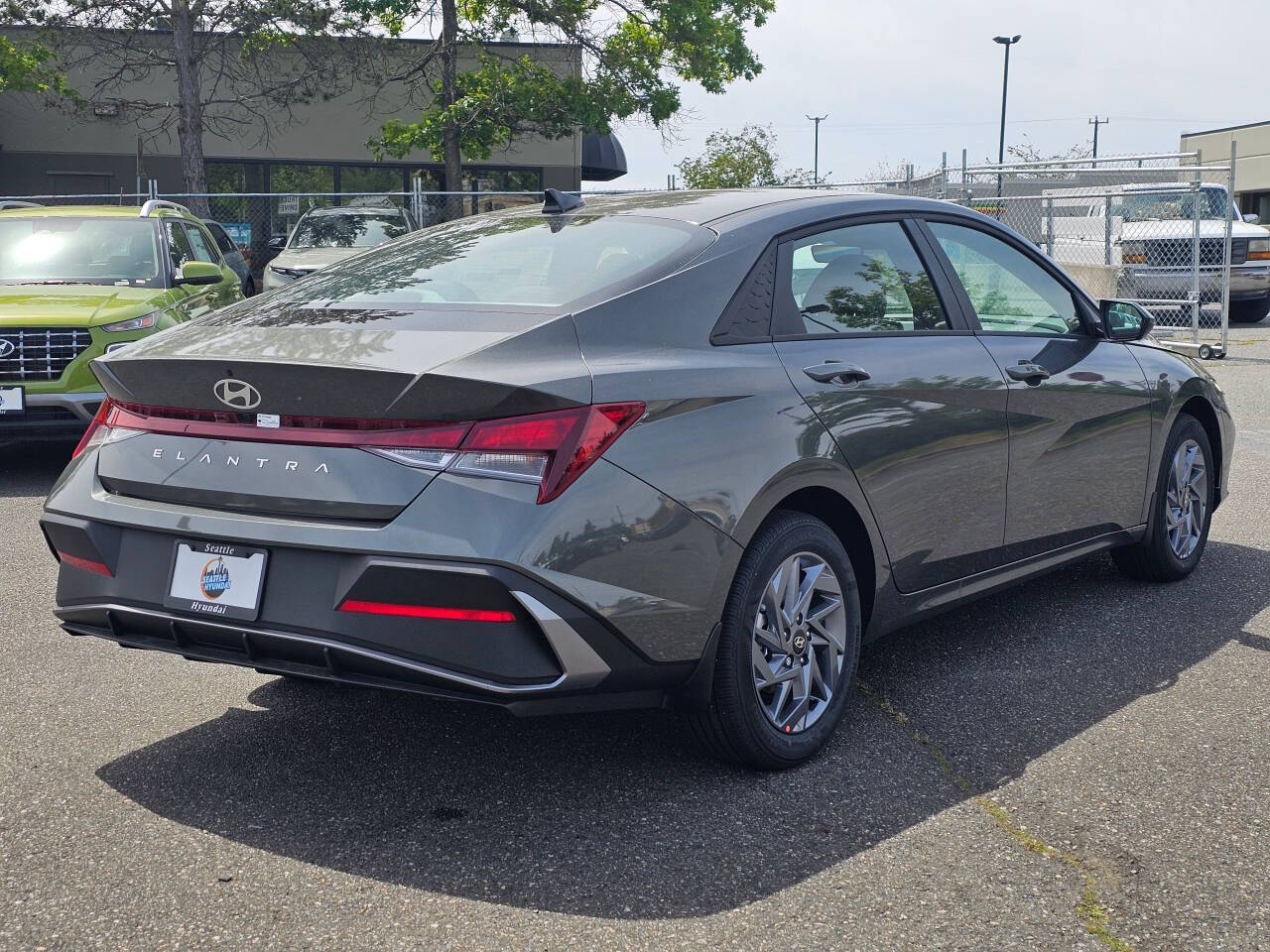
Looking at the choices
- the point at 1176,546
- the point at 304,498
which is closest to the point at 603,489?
the point at 304,498

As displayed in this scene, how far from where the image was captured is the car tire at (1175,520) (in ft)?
18.5

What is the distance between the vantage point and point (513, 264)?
13.0 feet

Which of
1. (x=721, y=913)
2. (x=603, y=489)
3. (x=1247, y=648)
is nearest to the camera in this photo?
(x=721, y=913)

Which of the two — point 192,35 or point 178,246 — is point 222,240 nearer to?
point 178,246

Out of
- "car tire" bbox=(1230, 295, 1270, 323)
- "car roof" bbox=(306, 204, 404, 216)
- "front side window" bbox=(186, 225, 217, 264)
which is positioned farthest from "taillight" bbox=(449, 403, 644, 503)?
"car tire" bbox=(1230, 295, 1270, 323)

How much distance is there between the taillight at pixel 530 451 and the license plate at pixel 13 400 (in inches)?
243

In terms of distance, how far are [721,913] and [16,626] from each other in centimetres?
340

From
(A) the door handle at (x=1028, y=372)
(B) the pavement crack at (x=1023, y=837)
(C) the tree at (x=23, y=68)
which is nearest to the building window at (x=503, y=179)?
(C) the tree at (x=23, y=68)

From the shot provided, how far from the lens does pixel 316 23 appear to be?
76.3 feet

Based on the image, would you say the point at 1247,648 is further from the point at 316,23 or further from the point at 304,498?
the point at 316,23

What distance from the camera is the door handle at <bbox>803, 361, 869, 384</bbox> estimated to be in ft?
12.6

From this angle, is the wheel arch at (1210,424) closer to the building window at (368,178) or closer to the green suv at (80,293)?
the green suv at (80,293)

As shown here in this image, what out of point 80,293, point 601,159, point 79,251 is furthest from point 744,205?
point 601,159

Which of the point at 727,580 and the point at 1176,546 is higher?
the point at 727,580
